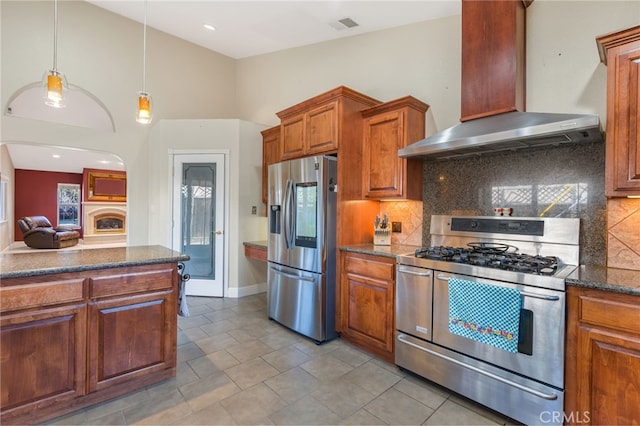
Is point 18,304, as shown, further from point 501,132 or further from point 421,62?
point 421,62

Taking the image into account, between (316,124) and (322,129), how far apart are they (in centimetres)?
11

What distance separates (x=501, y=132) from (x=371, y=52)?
7.22 ft

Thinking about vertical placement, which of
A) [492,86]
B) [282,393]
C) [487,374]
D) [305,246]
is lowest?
[282,393]

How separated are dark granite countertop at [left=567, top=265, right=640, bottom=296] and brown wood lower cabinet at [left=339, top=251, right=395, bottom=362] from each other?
3.92 feet

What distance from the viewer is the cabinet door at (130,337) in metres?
1.98

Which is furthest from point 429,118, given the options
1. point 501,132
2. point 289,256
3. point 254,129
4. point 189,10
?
point 189,10

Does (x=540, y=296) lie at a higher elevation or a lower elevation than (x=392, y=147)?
lower

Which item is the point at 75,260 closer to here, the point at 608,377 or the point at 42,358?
the point at 42,358

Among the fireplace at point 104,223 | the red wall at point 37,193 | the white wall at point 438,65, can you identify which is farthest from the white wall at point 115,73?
the red wall at point 37,193

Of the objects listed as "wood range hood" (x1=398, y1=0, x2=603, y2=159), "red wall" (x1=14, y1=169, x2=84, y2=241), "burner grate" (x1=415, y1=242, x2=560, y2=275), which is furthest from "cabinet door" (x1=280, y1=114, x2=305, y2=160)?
"red wall" (x1=14, y1=169, x2=84, y2=241)

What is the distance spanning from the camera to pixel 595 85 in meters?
2.19

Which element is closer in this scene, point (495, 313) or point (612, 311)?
point (612, 311)

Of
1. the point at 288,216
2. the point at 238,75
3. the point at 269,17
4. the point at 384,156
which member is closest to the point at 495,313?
the point at 384,156

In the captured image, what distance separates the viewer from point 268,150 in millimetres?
4590
